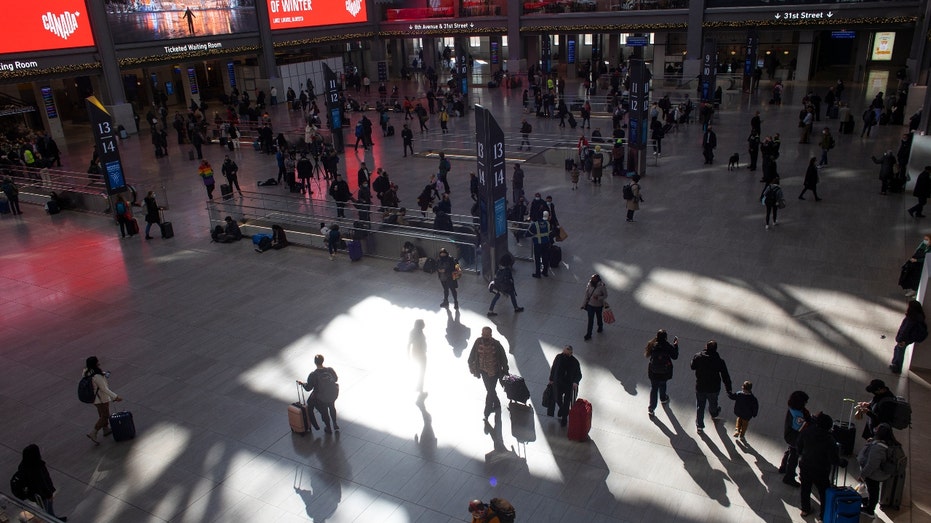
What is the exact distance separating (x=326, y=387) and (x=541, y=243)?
6.67 metres

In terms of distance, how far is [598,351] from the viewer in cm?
1182

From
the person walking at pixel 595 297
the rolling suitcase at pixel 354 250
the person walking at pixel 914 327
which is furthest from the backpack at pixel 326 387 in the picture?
the person walking at pixel 914 327

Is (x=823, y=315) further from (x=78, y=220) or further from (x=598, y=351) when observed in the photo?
(x=78, y=220)

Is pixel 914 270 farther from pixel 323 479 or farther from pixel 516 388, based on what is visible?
pixel 323 479

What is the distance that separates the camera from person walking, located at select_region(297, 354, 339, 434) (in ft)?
31.1

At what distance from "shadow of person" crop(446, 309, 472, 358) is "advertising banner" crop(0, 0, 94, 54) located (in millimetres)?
29808

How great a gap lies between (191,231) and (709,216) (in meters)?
14.8

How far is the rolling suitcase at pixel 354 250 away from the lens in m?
16.8

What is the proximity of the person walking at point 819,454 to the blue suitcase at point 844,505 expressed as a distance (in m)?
0.20

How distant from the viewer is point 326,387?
947cm

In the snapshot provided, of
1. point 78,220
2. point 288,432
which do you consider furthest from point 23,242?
point 288,432

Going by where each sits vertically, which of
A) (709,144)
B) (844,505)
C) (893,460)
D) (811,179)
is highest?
(709,144)

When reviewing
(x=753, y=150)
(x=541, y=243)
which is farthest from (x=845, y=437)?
(x=753, y=150)

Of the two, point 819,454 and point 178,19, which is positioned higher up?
point 178,19
